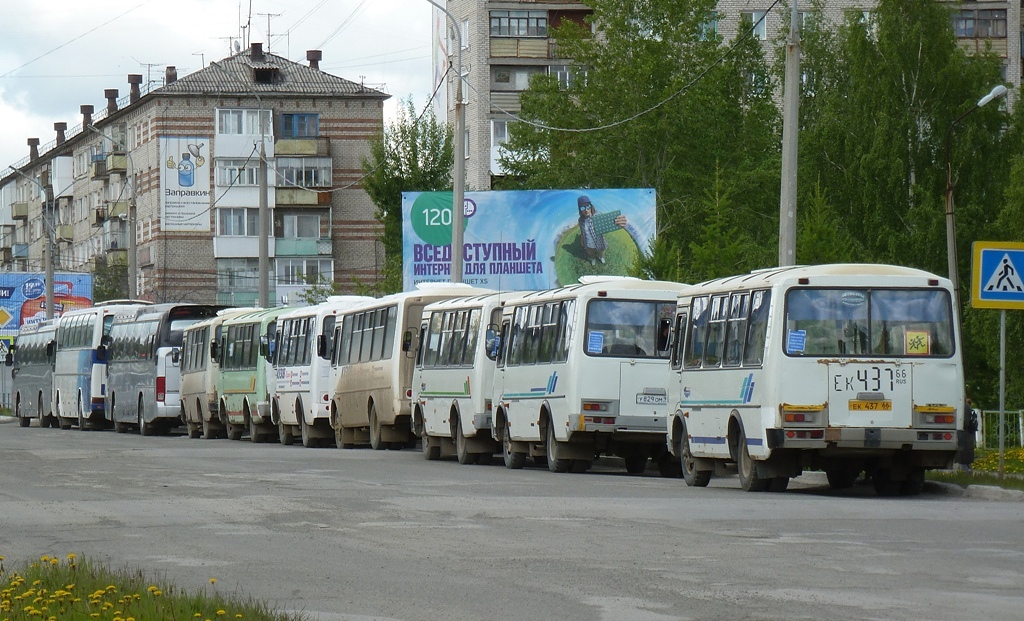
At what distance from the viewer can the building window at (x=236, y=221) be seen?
96.9 metres

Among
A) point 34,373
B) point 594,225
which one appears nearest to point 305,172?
point 34,373

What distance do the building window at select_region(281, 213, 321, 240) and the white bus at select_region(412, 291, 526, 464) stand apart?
213 ft

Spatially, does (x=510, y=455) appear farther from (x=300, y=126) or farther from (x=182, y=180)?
(x=300, y=126)

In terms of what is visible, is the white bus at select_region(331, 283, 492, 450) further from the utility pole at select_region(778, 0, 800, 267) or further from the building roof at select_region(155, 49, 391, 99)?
the building roof at select_region(155, 49, 391, 99)

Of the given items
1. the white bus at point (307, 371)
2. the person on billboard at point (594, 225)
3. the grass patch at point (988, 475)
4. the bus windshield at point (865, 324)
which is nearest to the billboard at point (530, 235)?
the person on billboard at point (594, 225)

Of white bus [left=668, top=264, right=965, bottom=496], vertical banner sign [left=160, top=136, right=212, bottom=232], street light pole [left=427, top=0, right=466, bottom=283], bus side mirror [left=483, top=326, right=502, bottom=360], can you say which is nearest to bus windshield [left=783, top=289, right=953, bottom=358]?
white bus [left=668, top=264, right=965, bottom=496]

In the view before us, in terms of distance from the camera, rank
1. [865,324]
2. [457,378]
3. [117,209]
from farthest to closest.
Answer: [117,209], [457,378], [865,324]

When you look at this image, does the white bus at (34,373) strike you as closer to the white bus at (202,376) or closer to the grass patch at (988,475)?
the white bus at (202,376)

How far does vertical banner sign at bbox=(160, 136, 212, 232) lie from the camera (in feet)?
314

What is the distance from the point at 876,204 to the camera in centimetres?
6247

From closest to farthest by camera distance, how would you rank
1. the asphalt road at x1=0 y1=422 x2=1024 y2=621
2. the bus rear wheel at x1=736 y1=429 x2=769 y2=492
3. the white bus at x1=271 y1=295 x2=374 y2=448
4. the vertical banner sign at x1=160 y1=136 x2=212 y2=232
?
1. the asphalt road at x1=0 y1=422 x2=1024 y2=621
2. the bus rear wheel at x1=736 y1=429 x2=769 y2=492
3. the white bus at x1=271 y1=295 x2=374 y2=448
4. the vertical banner sign at x1=160 y1=136 x2=212 y2=232

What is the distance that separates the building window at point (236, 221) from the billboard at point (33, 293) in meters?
7.33

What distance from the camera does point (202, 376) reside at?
1906 inches

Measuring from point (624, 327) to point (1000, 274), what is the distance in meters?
5.88
